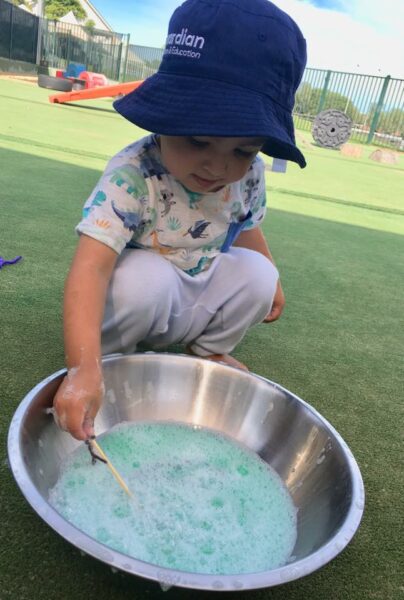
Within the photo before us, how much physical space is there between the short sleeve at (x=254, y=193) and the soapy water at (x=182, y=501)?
47 cm

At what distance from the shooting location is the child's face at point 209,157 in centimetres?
73

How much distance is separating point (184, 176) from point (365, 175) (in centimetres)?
538

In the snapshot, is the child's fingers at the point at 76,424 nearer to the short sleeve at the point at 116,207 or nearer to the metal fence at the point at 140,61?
the short sleeve at the point at 116,207

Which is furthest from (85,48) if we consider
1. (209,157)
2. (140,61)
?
(209,157)

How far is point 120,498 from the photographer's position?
731 millimetres

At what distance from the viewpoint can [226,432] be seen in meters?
0.94

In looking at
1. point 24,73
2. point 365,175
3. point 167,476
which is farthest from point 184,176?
point 24,73

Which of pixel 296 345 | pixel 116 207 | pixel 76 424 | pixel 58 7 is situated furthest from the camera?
pixel 58 7

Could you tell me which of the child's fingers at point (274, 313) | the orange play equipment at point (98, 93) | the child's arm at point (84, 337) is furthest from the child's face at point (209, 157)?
the orange play equipment at point (98, 93)

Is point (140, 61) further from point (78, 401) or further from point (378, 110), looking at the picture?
point (78, 401)

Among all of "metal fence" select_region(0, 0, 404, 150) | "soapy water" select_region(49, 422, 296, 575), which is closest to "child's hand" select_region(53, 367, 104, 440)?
"soapy water" select_region(49, 422, 296, 575)

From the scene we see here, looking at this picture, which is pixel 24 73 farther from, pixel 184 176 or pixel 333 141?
pixel 184 176

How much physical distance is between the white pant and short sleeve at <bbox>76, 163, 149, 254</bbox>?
3.9 inches

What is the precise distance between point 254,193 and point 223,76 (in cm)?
41
